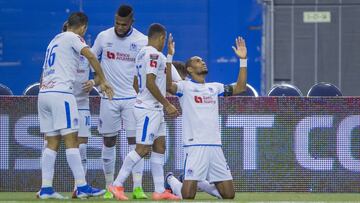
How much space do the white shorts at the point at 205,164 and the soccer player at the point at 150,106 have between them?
1.00 feet

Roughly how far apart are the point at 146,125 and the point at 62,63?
42.1 inches

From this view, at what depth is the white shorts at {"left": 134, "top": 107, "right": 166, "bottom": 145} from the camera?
14.1 meters

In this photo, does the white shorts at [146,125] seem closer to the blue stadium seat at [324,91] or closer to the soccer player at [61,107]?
the soccer player at [61,107]

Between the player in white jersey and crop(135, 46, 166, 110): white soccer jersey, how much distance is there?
0.09 m

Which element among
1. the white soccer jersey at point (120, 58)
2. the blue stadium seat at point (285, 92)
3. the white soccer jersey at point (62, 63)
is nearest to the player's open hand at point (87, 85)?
the white soccer jersey at point (120, 58)

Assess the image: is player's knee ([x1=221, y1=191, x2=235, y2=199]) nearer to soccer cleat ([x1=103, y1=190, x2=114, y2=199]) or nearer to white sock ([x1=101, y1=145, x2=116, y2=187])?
soccer cleat ([x1=103, y1=190, x2=114, y2=199])

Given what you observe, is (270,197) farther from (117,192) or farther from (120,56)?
(120,56)

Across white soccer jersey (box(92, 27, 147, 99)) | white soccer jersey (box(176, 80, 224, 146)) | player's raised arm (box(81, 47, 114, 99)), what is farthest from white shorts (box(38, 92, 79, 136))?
white soccer jersey (box(176, 80, 224, 146))

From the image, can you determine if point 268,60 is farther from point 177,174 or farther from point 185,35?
point 177,174

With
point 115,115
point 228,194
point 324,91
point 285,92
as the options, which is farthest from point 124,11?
point 324,91

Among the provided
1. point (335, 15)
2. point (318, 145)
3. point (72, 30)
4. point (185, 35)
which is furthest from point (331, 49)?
point (72, 30)

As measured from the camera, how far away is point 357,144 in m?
16.4

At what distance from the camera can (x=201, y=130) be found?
14242mm

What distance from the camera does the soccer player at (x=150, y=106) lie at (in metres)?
14.0
